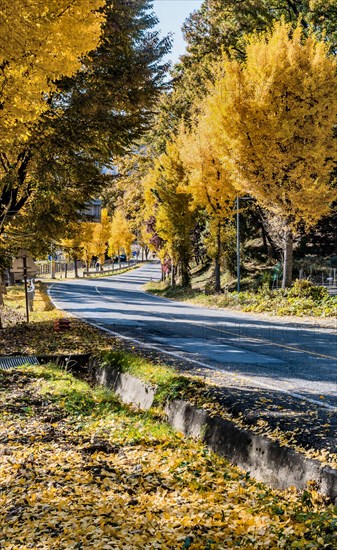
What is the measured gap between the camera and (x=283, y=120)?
63.5 feet

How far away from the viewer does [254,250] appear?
37.2 meters

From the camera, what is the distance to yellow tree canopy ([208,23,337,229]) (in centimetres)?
1922

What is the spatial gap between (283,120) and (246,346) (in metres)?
10.1

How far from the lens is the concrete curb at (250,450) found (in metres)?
4.83

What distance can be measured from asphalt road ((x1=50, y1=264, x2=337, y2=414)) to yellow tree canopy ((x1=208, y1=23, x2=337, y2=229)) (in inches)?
198

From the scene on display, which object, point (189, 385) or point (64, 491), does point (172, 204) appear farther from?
point (64, 491)

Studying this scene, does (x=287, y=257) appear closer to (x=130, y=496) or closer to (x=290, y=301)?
(x=290, y=301)

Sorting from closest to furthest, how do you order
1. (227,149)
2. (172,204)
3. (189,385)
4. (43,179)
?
(189,385) → (43,179) → (227,149) → (172,204)

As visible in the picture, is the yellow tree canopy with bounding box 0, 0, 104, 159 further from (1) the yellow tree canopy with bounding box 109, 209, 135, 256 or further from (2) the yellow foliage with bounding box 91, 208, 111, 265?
(1) the yellow tree canopy with bounding box 109, 209, 135, 256

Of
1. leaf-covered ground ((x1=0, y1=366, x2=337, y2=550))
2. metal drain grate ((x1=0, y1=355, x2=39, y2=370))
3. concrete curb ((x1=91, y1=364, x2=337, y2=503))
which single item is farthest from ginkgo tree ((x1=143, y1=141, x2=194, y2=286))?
leaf-covered ground ((x1=0, y1=366, x2=337, y2=550))

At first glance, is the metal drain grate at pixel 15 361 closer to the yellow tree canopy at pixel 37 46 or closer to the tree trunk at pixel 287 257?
the yellow tree canopy at pixel 37 46

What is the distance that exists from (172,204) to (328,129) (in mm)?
14121

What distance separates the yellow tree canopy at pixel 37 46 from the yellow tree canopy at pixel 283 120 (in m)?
12.2

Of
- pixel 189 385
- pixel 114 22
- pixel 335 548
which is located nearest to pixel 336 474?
pixel 335 548
